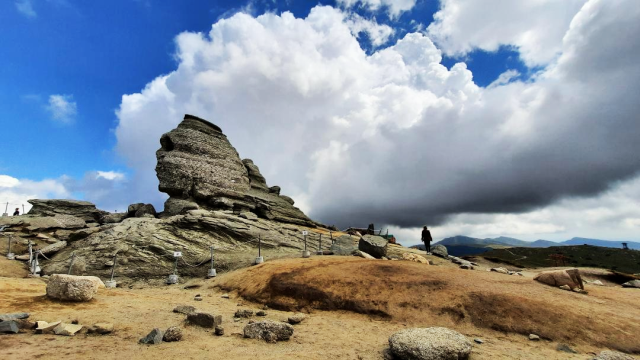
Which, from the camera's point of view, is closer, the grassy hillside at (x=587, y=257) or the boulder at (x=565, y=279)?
the boulder at (x=565, y=279)

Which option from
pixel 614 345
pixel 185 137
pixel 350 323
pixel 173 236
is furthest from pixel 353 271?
pixel 185 137

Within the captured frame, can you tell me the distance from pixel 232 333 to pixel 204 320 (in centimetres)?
116

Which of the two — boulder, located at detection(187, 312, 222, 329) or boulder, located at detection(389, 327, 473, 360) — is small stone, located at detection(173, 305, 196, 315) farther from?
boulder, located at detection(389, 327, 473, 360)

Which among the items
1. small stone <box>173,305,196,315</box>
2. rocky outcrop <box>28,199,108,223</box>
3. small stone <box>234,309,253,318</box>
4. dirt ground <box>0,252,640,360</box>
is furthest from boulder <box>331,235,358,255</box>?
rocky outcrop <box>28,199,108,223</box>

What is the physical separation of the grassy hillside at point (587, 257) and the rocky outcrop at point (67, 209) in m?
67.9

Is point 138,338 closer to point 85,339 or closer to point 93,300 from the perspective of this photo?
point 85,339

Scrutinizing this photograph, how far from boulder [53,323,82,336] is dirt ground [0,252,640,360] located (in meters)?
0.17

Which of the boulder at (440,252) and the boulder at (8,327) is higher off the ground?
the boulder at (440,252)

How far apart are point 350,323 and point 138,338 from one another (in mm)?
7037

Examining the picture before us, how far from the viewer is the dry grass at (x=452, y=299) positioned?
10305mm

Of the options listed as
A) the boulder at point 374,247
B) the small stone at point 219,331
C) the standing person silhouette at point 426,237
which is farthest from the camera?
the standing person silhouette at point 426,237

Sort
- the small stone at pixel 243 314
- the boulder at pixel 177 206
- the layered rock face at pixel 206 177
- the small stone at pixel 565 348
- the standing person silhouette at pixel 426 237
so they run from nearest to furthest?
the small stone at pixel 565 348, the small stone at pixel 243 314, the standing person silhouette at pixel 426 237, the boulder at pixel 177 206, the layered rock face at pixel 206 177

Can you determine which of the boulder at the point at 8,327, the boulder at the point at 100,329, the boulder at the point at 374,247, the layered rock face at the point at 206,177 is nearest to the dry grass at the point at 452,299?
the boulder at the point at 374,247

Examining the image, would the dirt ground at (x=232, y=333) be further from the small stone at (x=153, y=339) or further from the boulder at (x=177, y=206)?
the boulder at (x=177, y=206)
